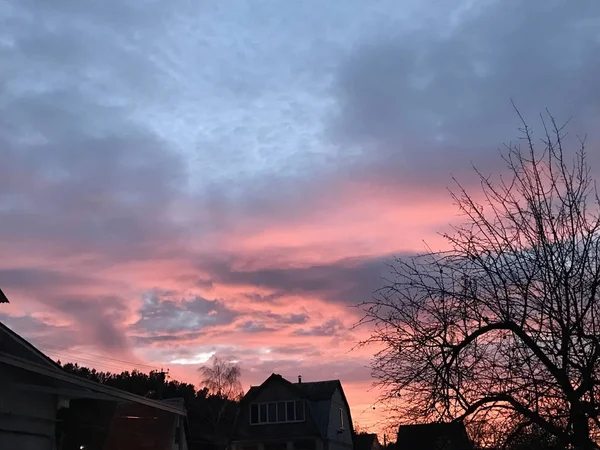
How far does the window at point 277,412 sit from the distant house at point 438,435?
36949 mm

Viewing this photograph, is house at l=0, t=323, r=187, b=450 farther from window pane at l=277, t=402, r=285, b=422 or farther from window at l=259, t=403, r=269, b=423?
window at l=259, t=403, r=269, b=423

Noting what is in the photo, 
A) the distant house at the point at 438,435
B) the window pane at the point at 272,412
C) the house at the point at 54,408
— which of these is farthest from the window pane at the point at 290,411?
the distant house at the point at 438,435

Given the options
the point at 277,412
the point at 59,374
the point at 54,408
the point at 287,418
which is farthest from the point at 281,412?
the point at 59,374

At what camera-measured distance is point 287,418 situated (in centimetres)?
4472

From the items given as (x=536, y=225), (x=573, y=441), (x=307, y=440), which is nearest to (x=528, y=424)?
(x=573, y=441)

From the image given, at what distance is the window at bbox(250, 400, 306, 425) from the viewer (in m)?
44.5

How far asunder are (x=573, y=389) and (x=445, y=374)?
1.28m

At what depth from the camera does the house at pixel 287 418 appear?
144 ft

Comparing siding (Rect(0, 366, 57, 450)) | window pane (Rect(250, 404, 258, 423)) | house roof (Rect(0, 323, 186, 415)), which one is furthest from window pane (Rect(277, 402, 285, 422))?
siding (Rect(0, 366, 57, 450))

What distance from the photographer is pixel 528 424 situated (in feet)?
24.2

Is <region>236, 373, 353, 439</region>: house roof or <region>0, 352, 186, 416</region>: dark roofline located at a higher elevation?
<region>236, 373, 353, 439</region>: house roof

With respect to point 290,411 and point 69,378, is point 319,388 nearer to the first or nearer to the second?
point 290,411

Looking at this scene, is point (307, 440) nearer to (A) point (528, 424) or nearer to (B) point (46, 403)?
(B) point (46, 403)

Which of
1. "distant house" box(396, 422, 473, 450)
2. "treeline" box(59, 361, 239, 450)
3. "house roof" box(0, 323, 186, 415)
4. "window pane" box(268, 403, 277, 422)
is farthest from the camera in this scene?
"treeline" box(59, 361, 239, 450)
